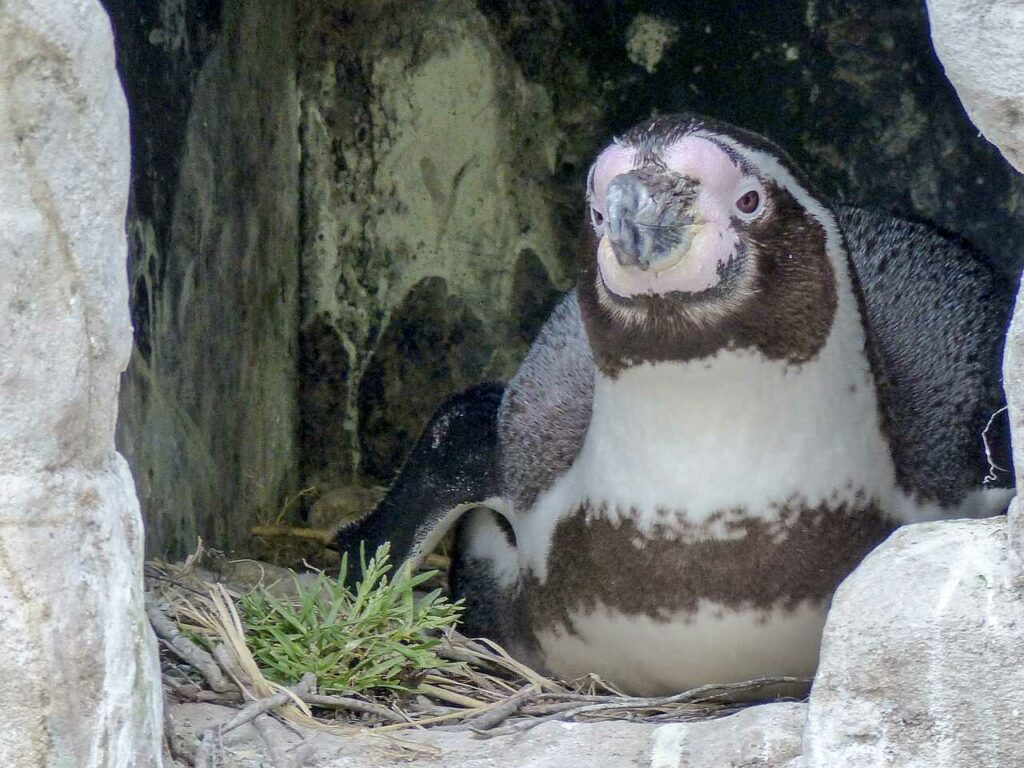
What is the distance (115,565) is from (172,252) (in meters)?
1.36

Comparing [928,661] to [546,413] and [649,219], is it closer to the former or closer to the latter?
[649,219]

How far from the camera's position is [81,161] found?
5.65 ft

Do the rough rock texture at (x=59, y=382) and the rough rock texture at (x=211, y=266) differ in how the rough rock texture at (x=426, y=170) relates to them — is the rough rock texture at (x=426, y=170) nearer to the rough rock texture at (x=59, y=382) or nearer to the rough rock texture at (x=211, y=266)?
the rough rock texture at (x=211, y=266)

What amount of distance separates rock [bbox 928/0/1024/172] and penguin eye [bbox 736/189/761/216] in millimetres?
667

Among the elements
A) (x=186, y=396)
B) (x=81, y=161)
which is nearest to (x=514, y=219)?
(x=186, y=396)

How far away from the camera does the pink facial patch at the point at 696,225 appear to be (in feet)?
7.55

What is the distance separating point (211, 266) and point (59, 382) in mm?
1613

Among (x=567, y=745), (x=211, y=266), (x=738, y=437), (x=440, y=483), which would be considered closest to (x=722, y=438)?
(x=738, y=437)

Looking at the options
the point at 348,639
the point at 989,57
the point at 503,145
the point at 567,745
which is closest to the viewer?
the point at 989,57

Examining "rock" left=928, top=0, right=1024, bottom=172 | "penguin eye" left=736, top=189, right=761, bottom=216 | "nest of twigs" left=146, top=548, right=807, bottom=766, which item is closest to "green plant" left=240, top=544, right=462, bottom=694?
"nest of twigs" left=146, top=548, right=807, bottom=766

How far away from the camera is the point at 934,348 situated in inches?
116

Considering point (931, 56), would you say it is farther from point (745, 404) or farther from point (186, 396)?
point (186, 396)

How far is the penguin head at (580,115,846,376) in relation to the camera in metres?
2.28

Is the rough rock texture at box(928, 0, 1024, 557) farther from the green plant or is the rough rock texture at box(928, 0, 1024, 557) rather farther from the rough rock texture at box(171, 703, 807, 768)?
the green plant
